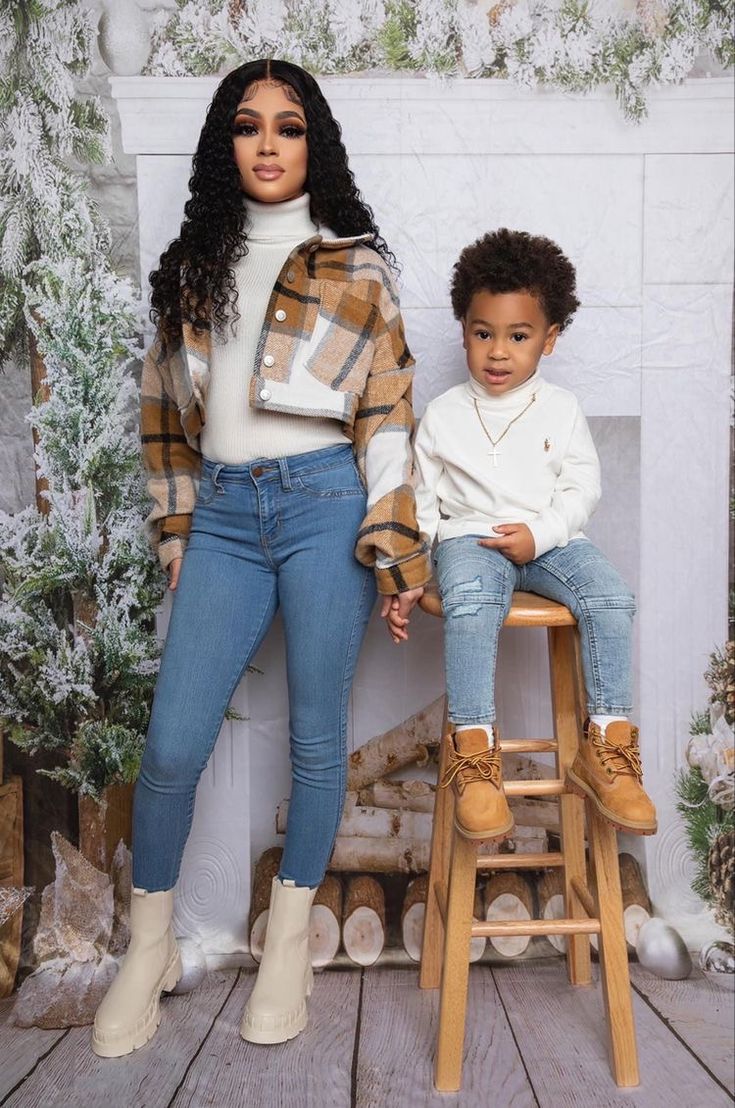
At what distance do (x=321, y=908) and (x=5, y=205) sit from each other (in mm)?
1531

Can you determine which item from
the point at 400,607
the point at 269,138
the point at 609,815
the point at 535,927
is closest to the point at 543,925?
the point at 535,927

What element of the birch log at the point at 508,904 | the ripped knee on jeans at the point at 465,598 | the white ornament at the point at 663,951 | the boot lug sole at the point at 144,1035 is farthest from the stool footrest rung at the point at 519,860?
the boot lug sole at the point at 144,1035

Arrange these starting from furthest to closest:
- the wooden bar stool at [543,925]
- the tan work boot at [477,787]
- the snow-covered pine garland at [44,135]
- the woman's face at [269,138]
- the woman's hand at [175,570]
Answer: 1. the snow-covered pine garland at [44,135]
2. the woman's hand at [175,570]
3. the woman's face at [269,138]
4. the wooden bar stool at [543,925]
5. the tan work boot at [477,787]

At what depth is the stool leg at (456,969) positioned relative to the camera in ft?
4.77

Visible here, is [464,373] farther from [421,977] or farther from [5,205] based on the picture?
[421,977]

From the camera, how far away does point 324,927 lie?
1874mm

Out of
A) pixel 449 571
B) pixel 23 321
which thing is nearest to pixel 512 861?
pixel 449 571

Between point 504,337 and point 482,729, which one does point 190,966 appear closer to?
point 482,729

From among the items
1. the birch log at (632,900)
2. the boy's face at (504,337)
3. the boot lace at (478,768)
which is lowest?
the birch log at (632,900)

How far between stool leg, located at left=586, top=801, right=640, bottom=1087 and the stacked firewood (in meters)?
0.40

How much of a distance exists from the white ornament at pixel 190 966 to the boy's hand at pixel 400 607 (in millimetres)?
781

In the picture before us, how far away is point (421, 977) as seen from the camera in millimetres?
1774

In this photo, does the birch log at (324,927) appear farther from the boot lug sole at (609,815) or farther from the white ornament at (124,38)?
the white ornament at (124,38)

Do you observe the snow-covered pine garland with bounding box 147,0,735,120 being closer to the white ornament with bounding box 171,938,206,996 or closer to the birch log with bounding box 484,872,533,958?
the birch log with bounding box 484,872,533,958
